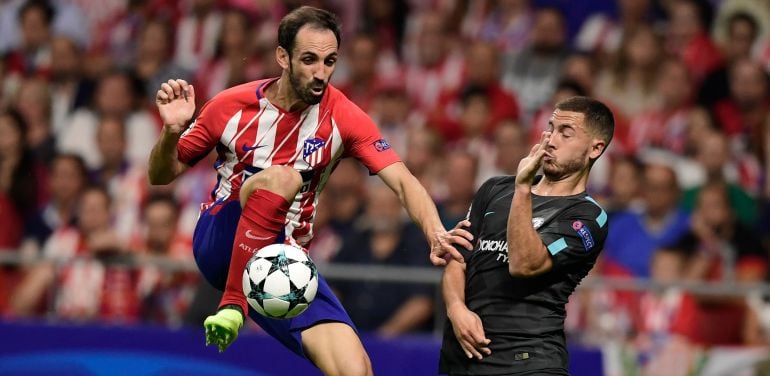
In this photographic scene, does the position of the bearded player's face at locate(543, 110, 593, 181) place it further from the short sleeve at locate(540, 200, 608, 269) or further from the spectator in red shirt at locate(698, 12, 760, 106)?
the spectator in red shirt at locate(698, 12, 760, 106)

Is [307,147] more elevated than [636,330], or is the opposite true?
[307,147]

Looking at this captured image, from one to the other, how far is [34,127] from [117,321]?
3186mm

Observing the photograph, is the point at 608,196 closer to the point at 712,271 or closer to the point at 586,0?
the point at 712,271

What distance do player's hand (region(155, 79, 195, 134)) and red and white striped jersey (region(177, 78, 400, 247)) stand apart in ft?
0.46

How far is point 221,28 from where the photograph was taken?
1340cm

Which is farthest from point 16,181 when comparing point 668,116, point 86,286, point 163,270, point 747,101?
point 747,101

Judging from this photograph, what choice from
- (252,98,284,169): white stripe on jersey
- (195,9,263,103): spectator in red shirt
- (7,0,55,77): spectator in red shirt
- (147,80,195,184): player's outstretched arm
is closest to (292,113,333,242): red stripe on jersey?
(252,98,284,169): white stripe on jersey

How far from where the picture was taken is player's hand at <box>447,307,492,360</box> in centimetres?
653

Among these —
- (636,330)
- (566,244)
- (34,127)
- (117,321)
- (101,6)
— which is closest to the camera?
(566,244)

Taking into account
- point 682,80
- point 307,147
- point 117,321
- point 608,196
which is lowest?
point 117,321

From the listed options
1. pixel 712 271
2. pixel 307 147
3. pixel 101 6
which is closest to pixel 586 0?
pixel 712 271

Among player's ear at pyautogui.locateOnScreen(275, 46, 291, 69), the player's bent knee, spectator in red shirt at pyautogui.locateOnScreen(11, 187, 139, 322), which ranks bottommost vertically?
spectator in red shirt at pyautogui.locateOnScreen(11, 187, 139, 322)

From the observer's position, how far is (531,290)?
659cm

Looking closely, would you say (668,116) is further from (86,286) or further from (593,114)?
(593,114)
